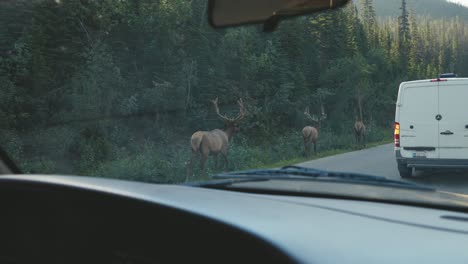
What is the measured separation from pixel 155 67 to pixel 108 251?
39.1 ft

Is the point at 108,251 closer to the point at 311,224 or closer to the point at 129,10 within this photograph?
the point at 311,224

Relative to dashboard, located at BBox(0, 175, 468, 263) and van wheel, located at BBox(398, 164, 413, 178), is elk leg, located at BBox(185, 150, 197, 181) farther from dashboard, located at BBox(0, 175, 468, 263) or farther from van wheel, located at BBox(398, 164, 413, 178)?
dashboard, located at BBox(0, 175, 468, 263)

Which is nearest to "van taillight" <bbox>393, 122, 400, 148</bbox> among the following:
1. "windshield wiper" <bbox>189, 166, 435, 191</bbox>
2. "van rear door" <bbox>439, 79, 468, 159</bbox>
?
"van rear door" <bbox>439, 79, 468, 159</bbox>

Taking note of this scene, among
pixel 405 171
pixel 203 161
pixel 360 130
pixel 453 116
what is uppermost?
pixel 453 116

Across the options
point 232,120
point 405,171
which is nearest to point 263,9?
point 405,171

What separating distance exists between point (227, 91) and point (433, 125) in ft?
21.5

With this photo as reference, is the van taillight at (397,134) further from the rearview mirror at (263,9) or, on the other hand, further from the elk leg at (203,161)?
the rearview mirror at (263,9)

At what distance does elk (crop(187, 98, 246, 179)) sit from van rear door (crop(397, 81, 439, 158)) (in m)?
3.59

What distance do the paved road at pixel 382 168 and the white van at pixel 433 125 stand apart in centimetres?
24

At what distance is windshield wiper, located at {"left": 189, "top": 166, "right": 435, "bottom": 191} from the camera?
2.15 m

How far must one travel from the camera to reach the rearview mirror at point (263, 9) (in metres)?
2.63

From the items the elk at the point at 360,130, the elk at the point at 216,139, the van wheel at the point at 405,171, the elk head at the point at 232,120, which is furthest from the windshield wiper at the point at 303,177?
the elk head at the point at 232,120

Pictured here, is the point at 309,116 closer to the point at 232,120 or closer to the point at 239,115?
the point at 239,115

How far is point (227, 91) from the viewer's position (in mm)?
13703
